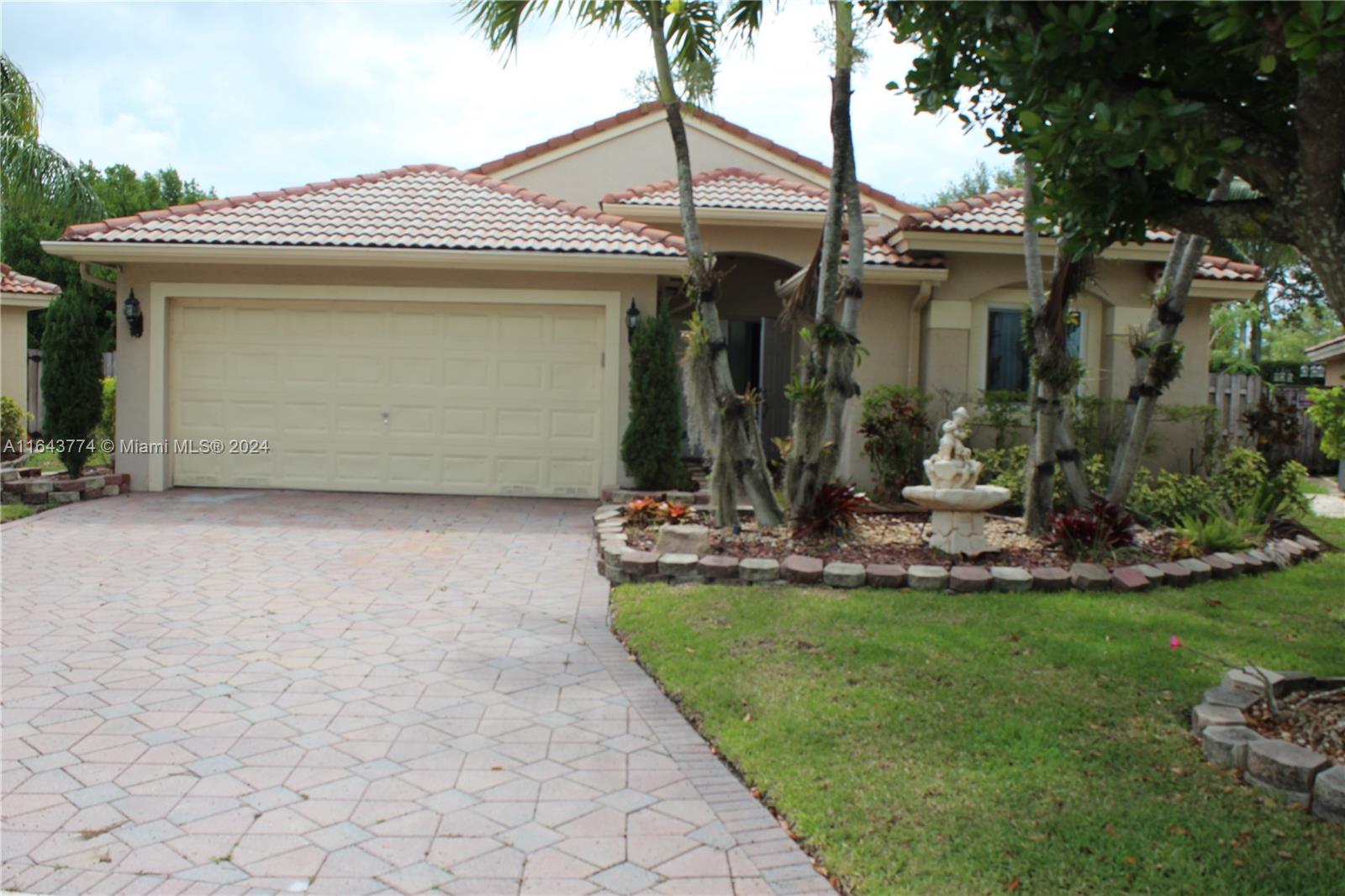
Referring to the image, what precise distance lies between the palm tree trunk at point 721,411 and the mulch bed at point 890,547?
27 cm

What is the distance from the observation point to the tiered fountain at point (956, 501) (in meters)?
8.15

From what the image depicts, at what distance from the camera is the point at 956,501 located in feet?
26.7

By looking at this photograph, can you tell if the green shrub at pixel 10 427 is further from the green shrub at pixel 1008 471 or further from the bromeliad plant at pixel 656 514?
the green shrub at pixel 1008 471

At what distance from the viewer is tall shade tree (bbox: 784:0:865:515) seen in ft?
28.5

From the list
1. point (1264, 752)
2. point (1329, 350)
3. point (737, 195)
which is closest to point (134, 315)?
point (737, 195)

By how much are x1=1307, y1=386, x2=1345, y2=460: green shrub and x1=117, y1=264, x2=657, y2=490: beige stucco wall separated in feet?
23.3

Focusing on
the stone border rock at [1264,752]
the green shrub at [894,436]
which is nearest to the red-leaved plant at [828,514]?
the green shrub at [894,436]

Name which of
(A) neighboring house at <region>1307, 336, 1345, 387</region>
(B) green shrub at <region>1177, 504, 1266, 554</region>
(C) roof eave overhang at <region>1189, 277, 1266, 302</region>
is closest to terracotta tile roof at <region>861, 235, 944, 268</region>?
(C) roof eave overhang at <region>1189, 277, 1266, 302</region>

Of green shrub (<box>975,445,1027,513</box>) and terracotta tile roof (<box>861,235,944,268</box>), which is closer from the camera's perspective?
green shrub (<box>975,445,1027,513</box>)

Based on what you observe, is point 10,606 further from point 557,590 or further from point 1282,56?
point 1282,56

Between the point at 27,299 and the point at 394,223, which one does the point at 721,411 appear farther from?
the point at 27,299

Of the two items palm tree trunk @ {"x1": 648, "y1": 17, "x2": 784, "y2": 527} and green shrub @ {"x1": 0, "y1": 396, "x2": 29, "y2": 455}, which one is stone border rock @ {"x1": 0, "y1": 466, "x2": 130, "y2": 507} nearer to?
green shrub @ {"x1": 0, "y1": 396, "x2": 29, "y2": 455}

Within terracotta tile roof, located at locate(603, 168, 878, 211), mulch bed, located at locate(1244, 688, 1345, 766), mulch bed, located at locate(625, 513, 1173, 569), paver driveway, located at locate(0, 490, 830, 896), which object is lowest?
paver driveway, located at locate(0, 490, 830, 896)

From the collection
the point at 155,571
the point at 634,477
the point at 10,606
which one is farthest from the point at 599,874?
the point at 634,477
